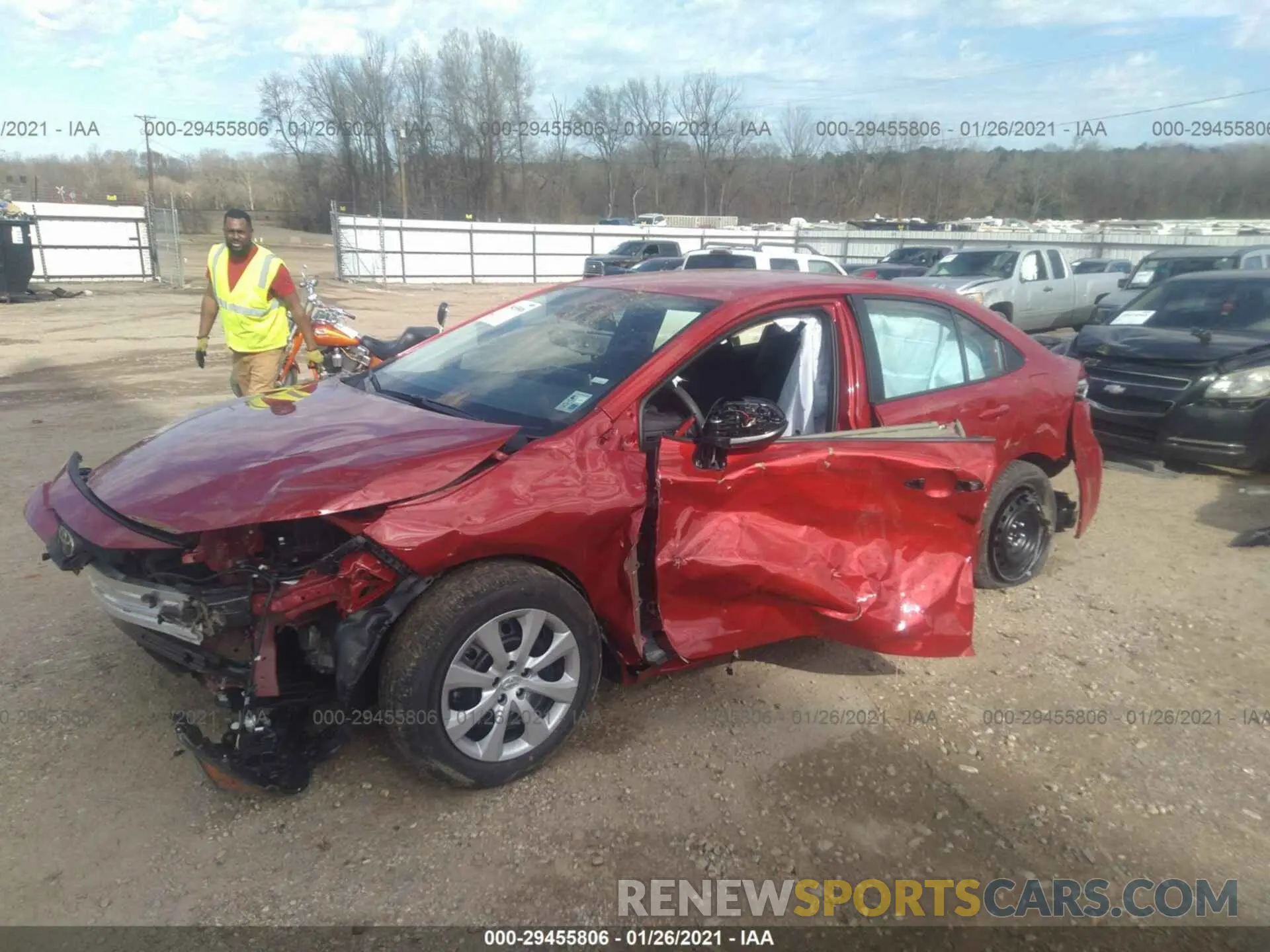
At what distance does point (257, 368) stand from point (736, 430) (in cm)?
454

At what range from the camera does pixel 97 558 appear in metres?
2.78

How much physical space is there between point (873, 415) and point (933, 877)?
1.81 meters

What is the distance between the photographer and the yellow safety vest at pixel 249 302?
602 centimetres

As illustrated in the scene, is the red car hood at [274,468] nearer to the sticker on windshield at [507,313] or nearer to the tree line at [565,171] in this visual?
the sticker on windshield at [507,313]

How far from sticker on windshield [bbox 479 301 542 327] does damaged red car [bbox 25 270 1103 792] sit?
30mm

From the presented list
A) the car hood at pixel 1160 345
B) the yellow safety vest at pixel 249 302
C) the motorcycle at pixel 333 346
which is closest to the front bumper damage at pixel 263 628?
the yellow safety vest at pixel 249 302

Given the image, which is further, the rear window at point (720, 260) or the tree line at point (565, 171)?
the tree line at point (565, 171)

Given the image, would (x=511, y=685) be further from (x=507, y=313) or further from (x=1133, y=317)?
(x=1133, y=317)

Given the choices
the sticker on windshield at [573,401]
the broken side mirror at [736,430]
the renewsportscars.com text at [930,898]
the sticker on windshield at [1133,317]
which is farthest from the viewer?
the sticker on windshield at [1133,317]

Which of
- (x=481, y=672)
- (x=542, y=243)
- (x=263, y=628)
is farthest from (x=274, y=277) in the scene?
(x=542, y=243)

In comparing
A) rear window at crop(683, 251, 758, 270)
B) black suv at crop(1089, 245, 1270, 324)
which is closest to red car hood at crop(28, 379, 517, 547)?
rear window at crop(683, 251, 758, 270)

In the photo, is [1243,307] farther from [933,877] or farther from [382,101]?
[382,101]

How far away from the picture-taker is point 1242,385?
639 centimetres

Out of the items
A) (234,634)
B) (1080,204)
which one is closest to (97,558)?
(234,634)
